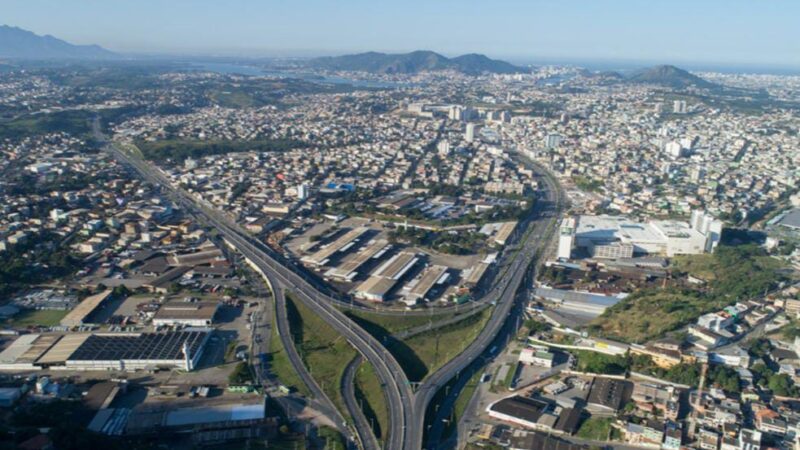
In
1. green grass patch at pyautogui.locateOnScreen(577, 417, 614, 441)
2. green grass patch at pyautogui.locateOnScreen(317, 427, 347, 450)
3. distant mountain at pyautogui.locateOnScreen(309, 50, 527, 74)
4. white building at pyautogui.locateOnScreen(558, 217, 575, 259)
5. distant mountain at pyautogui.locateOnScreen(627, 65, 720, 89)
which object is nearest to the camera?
green grass patch at pyautogui.locateOnScreen(317, 427, 347, 450)

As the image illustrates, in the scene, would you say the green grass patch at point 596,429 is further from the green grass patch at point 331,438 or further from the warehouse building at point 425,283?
the warehouse building at point 425,283

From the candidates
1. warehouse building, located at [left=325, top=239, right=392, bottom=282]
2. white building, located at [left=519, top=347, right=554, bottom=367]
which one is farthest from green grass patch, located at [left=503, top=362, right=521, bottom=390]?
warehouse building, located at [left=325, top=239, right=392, bottom=282]

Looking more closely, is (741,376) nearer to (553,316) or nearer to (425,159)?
(553,316)

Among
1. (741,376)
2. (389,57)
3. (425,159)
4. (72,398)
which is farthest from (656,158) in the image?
(389,57)

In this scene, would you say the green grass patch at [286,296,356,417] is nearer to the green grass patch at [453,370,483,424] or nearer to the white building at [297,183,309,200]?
the green grass patch at [453,370,483,424]

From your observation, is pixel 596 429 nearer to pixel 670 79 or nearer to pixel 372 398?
pixel 372 398

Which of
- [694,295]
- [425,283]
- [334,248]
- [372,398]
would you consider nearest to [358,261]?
[334,248]
